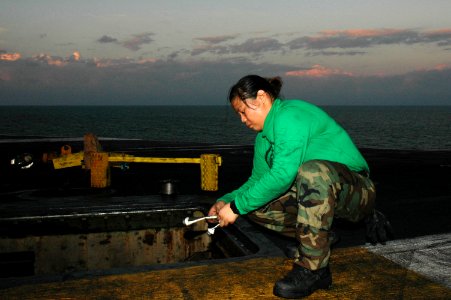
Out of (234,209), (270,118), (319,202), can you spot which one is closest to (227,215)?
(234,209)

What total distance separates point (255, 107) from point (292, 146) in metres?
0.43

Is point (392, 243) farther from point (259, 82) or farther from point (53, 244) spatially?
point (53, 244)

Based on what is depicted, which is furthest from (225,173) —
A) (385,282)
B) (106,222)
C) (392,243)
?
(385,282)

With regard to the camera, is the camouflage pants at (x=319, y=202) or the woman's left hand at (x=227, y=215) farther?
the woman's left hand at (x=227, y=215)

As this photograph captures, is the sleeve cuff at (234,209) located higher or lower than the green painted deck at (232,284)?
higher

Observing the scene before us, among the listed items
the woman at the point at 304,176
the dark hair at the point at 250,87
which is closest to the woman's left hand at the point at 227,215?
the woman at the point at 304,176

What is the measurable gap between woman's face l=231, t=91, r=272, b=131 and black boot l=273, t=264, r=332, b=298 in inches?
40.7

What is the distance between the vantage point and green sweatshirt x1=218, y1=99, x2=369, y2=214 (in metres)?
2.56

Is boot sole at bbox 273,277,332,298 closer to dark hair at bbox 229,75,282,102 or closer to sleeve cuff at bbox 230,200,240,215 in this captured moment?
sleeve cuff at bbox 230,200,240,215

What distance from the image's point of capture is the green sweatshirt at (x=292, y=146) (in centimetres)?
256

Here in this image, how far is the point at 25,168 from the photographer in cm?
1077

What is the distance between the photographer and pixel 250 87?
9.00 feet

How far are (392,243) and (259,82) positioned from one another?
6.89 feet

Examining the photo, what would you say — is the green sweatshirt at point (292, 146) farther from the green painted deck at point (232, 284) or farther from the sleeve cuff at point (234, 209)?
the green painted deck at point (232, 284)
